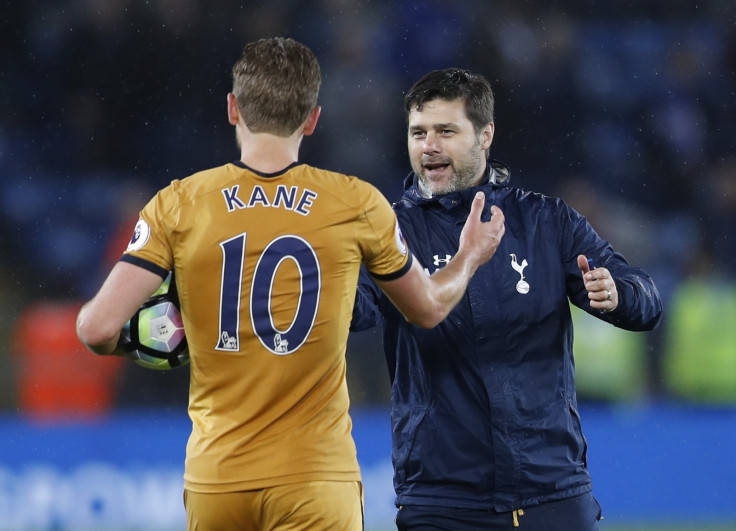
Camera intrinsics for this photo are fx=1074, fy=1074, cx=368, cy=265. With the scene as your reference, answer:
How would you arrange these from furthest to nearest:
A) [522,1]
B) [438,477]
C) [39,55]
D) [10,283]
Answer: [522,1] < [39,55] < [10,283] < [438,477]

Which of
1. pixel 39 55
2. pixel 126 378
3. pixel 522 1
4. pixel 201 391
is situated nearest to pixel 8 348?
pixel 126 378

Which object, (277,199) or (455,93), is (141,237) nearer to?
(277,199)

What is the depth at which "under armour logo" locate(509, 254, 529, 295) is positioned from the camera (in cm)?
293

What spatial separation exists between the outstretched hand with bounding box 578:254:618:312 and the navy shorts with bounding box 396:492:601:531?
55cm

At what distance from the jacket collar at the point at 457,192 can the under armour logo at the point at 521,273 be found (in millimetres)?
221

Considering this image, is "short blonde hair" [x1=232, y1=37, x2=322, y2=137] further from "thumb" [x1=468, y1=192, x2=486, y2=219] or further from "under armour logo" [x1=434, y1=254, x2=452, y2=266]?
"under armour logo" [x1=434, y1=254, x2=452, y2=266]

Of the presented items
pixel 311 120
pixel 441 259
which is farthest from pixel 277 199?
pixel 441 259

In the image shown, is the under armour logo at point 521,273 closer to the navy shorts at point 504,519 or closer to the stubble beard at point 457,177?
the stubble beard at point 457,177

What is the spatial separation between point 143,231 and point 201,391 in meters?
0.35

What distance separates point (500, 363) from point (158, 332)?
973 mm

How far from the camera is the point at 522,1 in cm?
899

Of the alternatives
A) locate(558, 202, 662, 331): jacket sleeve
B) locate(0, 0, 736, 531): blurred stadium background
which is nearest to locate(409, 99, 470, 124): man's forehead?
locate(558, 202, 662, 331): jacket sleeve

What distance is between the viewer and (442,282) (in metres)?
2.45

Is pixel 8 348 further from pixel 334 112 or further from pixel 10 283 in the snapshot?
pixel 334 112
